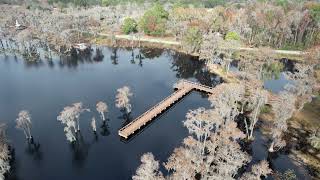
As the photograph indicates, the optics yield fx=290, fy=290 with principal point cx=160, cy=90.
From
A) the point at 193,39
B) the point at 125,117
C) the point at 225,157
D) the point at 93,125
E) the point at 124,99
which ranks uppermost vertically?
the point at 193,39

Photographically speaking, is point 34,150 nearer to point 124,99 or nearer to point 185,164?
point 124,99

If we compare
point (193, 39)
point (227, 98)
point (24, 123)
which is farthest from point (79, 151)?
point (193, 39)

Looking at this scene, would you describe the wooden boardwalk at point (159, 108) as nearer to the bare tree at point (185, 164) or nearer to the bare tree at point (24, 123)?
the bare tree at point (185, 164)

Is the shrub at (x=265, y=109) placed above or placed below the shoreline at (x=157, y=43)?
below

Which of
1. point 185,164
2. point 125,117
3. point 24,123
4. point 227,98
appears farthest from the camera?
point 125,117

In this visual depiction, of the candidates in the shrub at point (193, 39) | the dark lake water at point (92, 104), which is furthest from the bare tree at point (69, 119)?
the shrub at point (193, 39)

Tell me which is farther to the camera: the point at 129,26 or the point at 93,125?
the point at 129,26

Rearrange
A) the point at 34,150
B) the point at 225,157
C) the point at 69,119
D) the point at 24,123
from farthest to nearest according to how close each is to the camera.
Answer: the point at 24,123 < the point at 69,119 < the point at 34,150 < the point at 225,157
